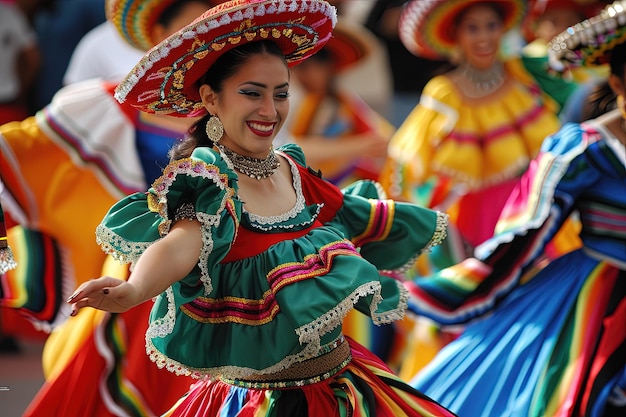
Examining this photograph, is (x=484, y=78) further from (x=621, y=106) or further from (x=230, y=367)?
(x=230, y=367)

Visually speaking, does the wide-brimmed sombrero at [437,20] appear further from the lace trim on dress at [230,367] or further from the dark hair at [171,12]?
the lace trim on dress at [230,367]

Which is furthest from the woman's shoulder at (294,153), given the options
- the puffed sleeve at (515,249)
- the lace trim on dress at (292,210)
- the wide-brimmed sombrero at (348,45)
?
the wide-brimmed sombrero at (348,45)

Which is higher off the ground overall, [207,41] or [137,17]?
[207,41]

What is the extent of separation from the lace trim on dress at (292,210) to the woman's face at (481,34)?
134 inches

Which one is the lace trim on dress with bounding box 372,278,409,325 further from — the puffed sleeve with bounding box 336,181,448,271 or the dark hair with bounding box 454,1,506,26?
the dark hair with bounding box 454,1,506,26

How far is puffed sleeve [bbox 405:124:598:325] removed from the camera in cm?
441

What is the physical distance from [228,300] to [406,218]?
0.73 m

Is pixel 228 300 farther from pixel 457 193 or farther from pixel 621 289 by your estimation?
pixel 457 193

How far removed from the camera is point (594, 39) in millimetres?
4418

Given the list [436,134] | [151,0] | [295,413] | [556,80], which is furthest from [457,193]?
[295,413]

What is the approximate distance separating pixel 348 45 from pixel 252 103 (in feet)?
11.0

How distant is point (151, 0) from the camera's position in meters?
5.01

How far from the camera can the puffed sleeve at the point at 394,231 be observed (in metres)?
3.77

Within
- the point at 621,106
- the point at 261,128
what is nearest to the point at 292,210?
the point at 261,128
